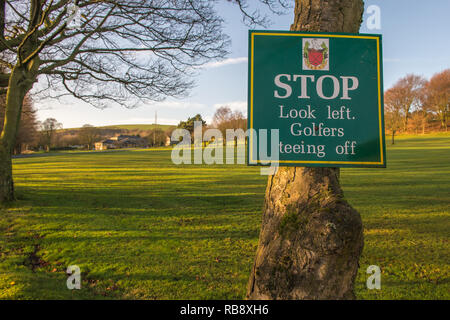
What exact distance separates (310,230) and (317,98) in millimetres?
1127

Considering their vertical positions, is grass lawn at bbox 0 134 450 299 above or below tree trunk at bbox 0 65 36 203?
below

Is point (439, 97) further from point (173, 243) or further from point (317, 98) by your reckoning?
point (317, 98)

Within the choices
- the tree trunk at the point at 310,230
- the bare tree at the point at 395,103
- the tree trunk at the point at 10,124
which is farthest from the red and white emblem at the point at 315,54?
the bare tree at the point at 395,103

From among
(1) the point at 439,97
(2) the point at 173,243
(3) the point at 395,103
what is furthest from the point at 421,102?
(2) the point at 173,243

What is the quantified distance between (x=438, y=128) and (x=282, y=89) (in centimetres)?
9048

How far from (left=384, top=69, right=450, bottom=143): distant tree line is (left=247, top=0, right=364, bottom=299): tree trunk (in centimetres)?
7038

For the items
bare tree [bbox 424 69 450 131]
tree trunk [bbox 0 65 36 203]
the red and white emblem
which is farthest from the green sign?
bare tree [bbox 424 69 450 131]

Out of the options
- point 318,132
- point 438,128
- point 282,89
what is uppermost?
point 438,128

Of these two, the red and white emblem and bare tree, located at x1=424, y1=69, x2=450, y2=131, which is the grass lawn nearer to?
the red and white emblem

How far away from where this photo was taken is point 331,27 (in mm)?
2568

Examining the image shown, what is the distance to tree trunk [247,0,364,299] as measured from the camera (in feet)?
7.57

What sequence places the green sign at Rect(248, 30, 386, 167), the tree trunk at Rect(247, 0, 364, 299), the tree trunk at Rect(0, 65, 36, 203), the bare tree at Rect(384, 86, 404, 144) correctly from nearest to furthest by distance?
1. the tree trunk at Rect(247, 0, 364, 299)
2. the green sign at Rect(248, 30, 386, 167)
3. the tree trunk at Rect(0, 65, 36, 203)
4. the bare tree at Rect(384, 86, 404, 144)
